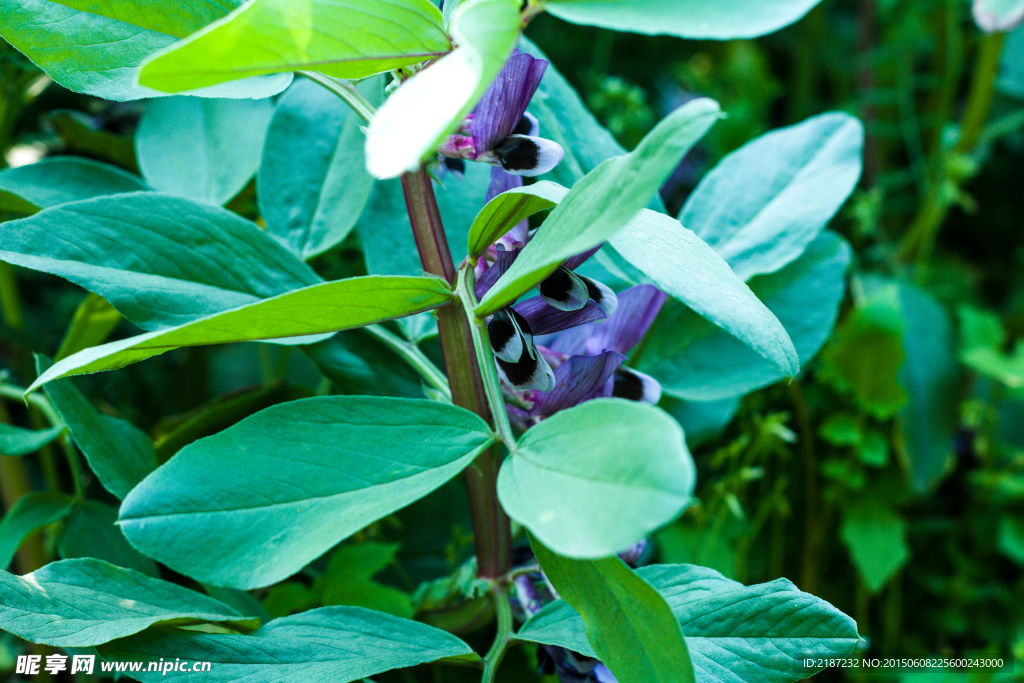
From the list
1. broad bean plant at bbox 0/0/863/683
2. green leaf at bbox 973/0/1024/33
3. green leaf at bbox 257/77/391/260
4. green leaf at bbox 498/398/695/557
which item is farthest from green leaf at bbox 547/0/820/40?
green leaf at bbox 973/0/1024/33

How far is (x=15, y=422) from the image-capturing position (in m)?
0.54

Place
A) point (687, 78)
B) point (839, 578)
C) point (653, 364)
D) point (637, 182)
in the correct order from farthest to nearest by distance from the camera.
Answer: point (687, 78), point (839, 578), point (653, 364), point (637, 182)

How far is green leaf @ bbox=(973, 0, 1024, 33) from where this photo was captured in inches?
21.4

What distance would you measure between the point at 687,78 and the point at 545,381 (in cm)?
70

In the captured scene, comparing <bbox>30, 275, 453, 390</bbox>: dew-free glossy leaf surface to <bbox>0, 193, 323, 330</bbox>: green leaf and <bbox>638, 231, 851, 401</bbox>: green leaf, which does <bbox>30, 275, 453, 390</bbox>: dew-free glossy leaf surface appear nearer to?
<bbox>0, 193, 323, 330</bbox>: green leaf

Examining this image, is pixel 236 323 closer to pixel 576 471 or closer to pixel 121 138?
pixel 576 471

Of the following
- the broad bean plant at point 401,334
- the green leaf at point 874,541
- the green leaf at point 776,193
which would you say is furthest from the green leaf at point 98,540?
the green leaf at point 874,541

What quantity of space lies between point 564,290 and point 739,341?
0.65ft

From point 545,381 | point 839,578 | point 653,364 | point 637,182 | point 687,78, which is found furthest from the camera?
point 687,78

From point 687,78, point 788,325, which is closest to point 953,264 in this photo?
point 687,78

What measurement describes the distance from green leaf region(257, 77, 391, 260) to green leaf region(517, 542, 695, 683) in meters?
0.24

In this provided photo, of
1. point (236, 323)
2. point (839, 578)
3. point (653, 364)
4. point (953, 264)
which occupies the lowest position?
point (839, 578)

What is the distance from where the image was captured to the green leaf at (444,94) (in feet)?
0.58

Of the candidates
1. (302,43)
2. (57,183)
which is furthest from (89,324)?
(302,43)
